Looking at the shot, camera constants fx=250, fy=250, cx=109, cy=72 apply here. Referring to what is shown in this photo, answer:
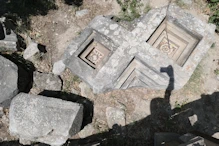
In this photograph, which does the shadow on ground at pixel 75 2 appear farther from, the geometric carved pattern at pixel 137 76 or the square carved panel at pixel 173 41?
the geometric carved pattern at pixel 137 76

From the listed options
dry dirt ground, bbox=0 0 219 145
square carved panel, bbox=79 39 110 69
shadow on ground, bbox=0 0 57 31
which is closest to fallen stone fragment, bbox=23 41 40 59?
dry dirt ground, bbox=0 0 219 145

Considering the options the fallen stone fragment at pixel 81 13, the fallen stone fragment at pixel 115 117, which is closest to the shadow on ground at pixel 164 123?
the fallen stone fragment at pixel 115 117

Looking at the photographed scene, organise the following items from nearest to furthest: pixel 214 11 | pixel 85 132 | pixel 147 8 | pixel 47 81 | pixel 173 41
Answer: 1. pixel 85 132
2. pixel 47 81
3. pixel 173 41
4. pixel 214 11
5. pixel 147 8

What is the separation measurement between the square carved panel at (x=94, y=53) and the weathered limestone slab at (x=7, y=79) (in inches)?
72.3

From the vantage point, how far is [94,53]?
7168mm

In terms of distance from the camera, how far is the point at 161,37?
23.8 feet

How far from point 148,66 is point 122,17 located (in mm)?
2074

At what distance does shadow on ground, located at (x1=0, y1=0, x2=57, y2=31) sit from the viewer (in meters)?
7.54

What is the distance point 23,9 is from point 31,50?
1535 mm

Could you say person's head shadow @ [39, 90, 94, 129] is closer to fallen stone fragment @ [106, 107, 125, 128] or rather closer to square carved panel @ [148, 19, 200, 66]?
fallen stone fragment @ [106, 107, 125, 128]

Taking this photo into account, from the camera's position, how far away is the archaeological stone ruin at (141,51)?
21.0 ft

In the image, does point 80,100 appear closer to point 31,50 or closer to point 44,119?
point 44,119

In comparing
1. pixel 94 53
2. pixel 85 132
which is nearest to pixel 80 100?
pixel 85 132

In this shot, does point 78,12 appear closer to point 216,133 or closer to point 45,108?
point 45,108
